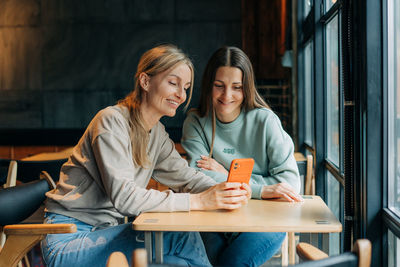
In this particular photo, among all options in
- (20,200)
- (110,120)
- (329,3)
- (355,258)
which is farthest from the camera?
(329,3)

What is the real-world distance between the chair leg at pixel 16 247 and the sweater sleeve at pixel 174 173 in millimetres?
657

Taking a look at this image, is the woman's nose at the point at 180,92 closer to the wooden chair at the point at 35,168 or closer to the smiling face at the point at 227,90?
the smiling face at the point at 227,90

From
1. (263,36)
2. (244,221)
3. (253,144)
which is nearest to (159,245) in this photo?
(244,221)

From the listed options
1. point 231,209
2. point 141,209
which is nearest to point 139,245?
point 141,209

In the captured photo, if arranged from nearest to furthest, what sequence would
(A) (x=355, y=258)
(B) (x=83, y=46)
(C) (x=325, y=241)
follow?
(A) (x=355, y=258)
(C) (x=325, y=241)
(B) (x=83, y=46)

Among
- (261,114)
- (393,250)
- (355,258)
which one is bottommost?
(393,250)

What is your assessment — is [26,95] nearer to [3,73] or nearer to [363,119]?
[3,73]

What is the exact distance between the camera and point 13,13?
654cm

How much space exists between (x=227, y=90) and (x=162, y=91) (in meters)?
0.48

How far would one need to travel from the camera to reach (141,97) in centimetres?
214

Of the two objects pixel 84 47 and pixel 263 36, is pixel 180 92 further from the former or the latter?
pixel 84 47

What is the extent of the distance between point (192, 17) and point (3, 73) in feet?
8.51

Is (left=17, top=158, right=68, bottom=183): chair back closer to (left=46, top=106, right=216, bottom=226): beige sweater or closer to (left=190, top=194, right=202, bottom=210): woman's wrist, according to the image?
(left=46, top=106, right=216, bottom=226): beige sweater

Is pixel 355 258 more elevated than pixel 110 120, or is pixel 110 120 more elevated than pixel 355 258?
pixel 110 120
